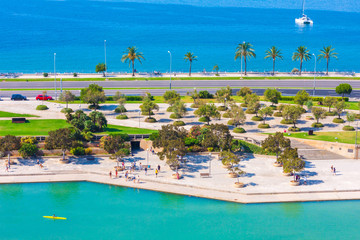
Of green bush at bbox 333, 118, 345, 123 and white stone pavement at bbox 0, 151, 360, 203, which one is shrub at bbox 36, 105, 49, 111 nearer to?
white stone pavement at bbox 0, 151, 360, 203

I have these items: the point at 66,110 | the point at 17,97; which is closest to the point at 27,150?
the point at 66,110

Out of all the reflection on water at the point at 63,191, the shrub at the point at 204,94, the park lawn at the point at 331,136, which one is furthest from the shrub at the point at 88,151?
the shrub at the point at 204,94

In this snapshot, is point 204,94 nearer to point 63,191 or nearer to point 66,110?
point 66,110

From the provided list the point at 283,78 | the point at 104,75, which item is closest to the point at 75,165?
the point at 104,75

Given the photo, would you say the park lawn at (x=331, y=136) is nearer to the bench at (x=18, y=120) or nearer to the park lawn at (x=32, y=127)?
the park lawn at (x=32, y=127)

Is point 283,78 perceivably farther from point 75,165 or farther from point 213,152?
point 75,165

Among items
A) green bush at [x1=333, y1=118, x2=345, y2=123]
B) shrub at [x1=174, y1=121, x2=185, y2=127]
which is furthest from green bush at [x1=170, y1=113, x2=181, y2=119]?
green bush at [x1=333, y1=118, x2=345, y2=123]
